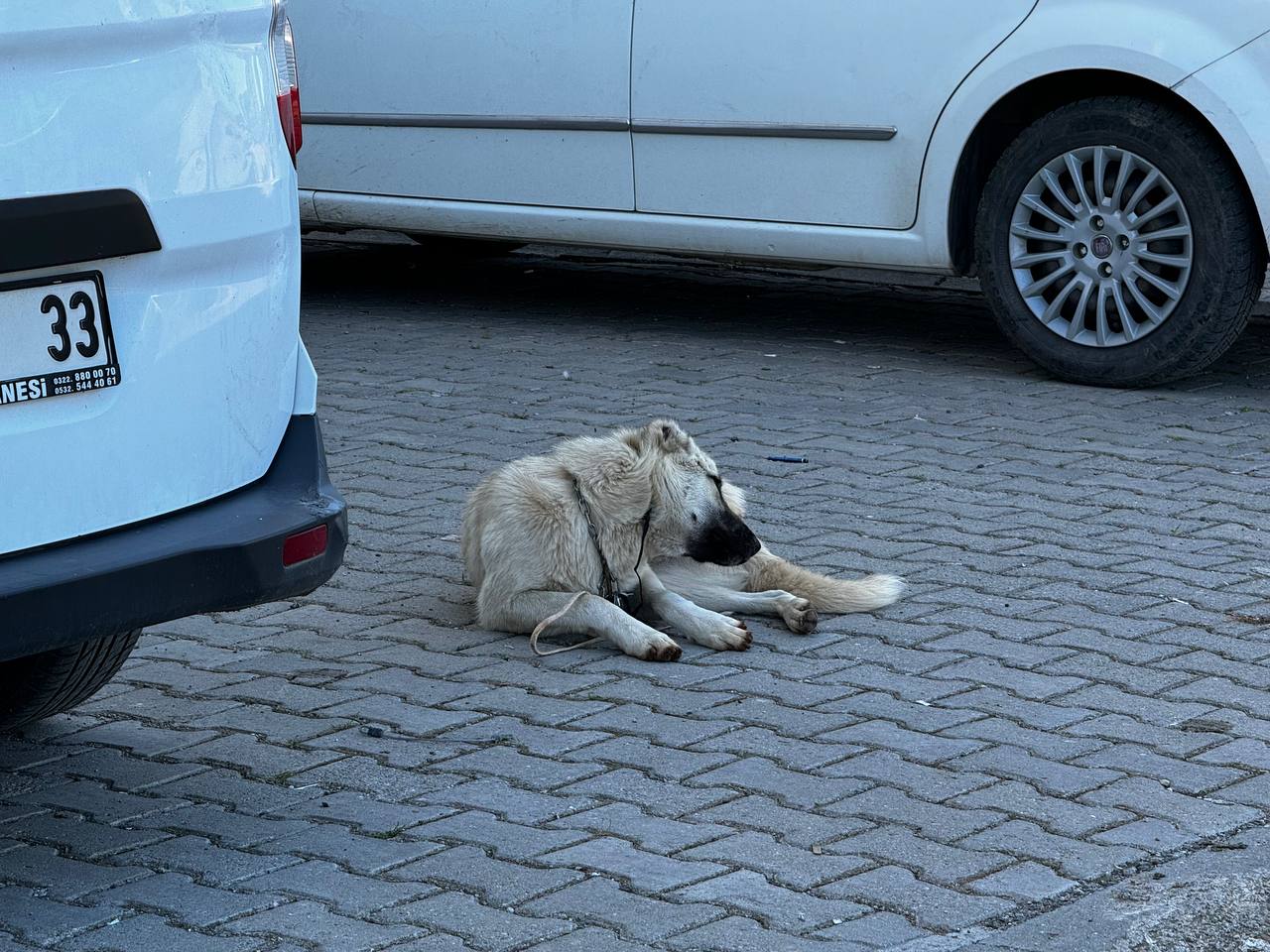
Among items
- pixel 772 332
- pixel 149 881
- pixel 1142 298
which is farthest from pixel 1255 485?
pixel 149 881

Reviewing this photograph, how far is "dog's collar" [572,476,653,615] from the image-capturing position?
194 inches

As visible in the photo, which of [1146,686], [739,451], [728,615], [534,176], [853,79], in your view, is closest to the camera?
[1146,686]

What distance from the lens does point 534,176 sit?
8.24 metres

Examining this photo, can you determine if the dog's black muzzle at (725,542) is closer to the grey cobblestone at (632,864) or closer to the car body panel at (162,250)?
the grey cobblestone at (632,864)

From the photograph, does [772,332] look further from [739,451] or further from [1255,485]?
[1255,485]

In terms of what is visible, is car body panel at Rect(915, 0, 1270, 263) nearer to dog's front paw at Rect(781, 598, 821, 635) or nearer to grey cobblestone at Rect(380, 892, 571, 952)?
dog's front paw at Rect(781, 598, 821, 635)

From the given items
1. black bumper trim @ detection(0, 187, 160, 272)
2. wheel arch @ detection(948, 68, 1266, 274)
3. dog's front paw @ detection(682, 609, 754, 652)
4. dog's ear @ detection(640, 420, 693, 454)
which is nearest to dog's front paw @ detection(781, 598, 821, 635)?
dog's front paw @ detection(682, 609, 754, 652)

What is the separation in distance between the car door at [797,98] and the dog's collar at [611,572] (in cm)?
296

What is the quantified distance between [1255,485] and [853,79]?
237 centimetres

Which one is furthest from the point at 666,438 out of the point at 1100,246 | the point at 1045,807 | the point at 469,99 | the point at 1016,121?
the point at 469,99

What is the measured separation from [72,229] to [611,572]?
6.94 ft

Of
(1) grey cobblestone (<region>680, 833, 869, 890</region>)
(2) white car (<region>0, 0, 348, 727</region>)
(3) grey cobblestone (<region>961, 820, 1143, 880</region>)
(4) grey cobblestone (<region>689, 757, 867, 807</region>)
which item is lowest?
(3) grey cobblestone (<region>961, 820, 1143, 880</region>)

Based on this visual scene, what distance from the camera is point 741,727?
4230mm

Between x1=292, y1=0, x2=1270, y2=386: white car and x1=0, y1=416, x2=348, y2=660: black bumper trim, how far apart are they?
4.26 m
